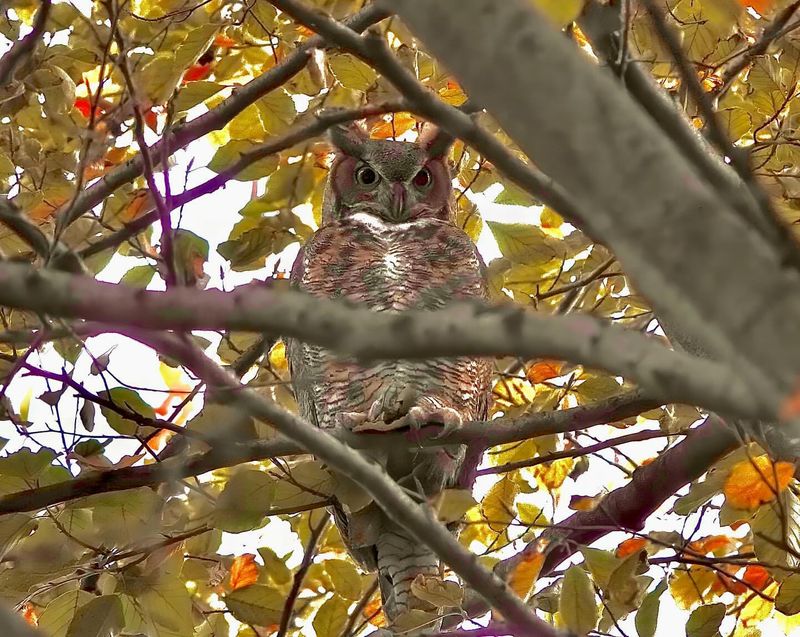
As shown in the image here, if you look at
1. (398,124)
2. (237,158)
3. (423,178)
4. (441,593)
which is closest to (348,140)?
(423,178)

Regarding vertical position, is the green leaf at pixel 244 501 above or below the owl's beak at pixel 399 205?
below

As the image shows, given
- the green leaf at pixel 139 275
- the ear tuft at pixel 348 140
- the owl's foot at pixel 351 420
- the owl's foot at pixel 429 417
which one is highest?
the ear tuft at pixel 348 140

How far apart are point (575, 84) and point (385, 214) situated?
3.97m

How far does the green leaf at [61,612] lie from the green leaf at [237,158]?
1295 mm

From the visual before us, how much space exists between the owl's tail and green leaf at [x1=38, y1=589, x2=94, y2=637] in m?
1.14

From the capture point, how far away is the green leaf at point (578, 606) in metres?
2.37

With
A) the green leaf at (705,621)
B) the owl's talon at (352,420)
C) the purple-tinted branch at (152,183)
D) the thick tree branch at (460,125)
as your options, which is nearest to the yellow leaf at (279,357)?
the owl's talon at (352,420)

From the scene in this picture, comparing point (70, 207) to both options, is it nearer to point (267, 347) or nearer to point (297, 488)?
point (297, 488)

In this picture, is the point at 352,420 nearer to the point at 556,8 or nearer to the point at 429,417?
the point at 429,417

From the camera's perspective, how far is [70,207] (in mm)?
1974

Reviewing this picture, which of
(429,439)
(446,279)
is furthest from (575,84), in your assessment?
(446,279)

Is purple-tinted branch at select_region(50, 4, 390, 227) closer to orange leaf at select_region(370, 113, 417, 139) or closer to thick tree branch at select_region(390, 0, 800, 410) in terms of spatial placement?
orange leaf at select_region(370, 113, 417, 139)

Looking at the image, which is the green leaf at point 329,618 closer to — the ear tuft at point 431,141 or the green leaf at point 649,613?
the green leaf at point 649,613

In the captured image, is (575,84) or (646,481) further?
(646,481)
